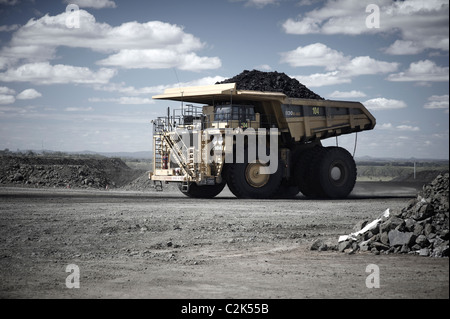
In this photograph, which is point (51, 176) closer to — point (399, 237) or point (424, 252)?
point (399, 237)

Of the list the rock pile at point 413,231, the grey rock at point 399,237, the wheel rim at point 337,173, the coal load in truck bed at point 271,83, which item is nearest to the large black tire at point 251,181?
the wheel rim at point 337,173

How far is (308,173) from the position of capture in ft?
76.2

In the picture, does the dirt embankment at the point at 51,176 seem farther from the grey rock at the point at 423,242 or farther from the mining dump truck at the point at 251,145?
the grey rock at the point at 423,242

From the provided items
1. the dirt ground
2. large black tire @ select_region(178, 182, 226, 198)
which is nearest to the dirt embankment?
large black tire @ select_region(178, 182, 226, 198)

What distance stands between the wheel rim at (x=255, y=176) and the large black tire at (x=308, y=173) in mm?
1670

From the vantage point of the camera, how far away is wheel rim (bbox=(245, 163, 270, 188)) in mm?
21922

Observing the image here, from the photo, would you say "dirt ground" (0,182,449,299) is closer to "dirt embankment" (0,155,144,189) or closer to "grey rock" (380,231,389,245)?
"grey rock" (380,231,389,245)

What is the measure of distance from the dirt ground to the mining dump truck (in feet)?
12.4

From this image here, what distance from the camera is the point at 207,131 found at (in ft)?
69.7
